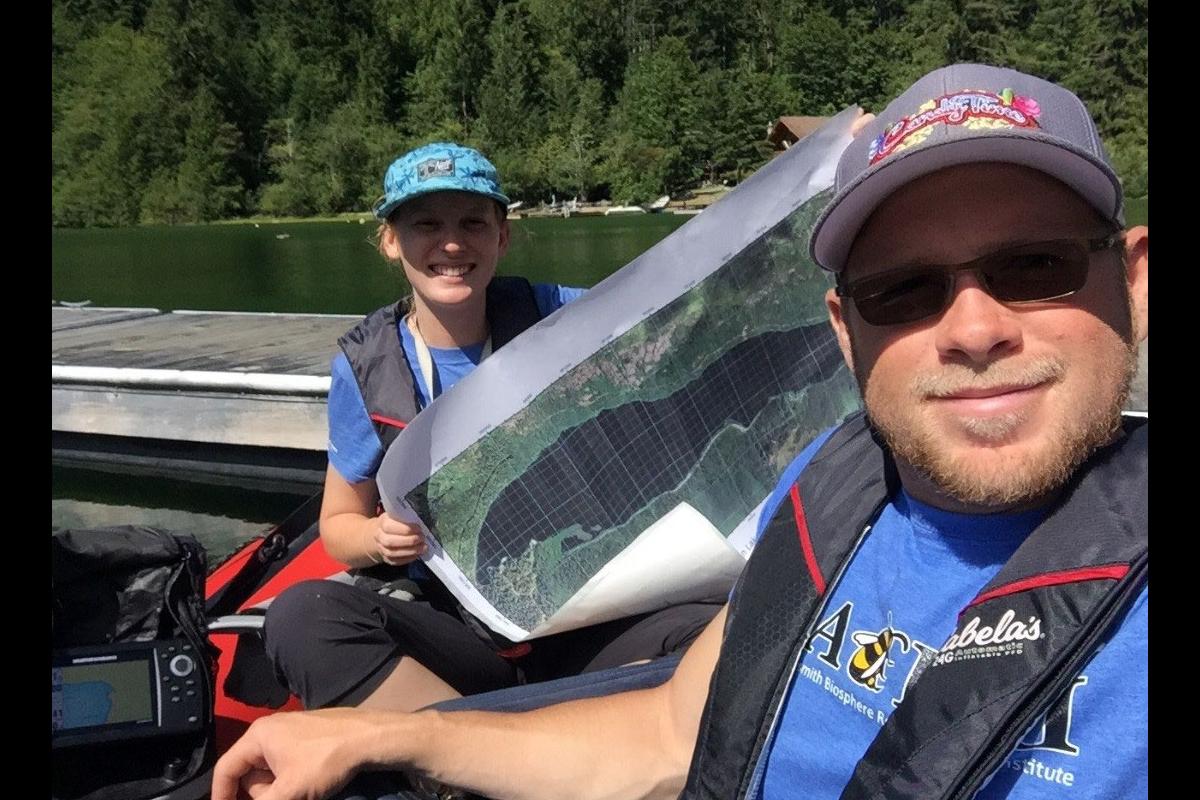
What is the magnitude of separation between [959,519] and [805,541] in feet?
0.61

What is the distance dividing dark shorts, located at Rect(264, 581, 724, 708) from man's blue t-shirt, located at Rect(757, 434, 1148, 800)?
27.7 inches

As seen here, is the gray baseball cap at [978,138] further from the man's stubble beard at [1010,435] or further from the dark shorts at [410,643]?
the dark shorts at [410,643]

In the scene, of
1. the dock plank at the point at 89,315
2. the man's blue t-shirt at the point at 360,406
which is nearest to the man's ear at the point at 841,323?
the man's blue t-shirt at the point at 360,406

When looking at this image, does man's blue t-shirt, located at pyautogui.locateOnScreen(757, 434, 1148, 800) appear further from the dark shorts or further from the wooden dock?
the wooden dock

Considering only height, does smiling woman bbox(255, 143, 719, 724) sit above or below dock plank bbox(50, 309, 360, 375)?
below

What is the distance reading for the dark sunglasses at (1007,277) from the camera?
3.21 ft

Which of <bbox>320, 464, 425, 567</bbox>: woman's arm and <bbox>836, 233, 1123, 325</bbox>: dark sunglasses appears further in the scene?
<bbox>320, 464, 425, 567</bbox>: woman's arm

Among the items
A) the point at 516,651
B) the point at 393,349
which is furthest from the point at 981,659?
the point at 393,349

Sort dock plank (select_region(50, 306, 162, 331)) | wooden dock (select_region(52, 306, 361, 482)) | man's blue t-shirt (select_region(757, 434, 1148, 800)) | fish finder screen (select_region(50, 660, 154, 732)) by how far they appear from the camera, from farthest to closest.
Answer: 1. dock plank (select_region(50, 306, 162, 331))
2. wooden dock (select_region(52, 306, 361, 482))
3. fish finder screen (select_region(50, 660, 154, 732))
4. man's blue t-shirt (select_region(757, 434, 1148, 800))

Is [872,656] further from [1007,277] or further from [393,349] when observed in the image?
[393,349]

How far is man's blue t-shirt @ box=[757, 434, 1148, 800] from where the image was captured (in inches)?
33.9

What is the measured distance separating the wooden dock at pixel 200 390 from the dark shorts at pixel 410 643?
3.35 metres

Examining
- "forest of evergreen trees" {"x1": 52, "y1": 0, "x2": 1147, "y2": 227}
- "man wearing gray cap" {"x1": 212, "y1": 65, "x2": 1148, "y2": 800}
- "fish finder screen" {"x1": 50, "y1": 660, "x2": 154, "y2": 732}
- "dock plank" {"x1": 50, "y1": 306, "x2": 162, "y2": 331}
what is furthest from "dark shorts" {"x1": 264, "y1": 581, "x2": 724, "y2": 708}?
"forest of evergreen trees" {"x1": 52, "y1": 0, "x2": 1147, "y2": 227}

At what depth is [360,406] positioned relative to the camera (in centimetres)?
203
